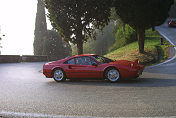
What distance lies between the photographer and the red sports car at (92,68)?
31.7 ft

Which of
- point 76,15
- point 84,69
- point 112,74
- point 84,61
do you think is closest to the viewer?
point 112,74

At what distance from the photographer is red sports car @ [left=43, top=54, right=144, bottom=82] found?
9656 millimetres

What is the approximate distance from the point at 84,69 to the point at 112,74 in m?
1.26

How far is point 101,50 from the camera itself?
71.8 m

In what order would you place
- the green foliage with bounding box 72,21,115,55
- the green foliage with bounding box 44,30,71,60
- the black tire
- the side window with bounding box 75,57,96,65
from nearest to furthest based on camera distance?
the black tire, the side window with bounding box 75,57,96,65, the green foliage with bounding box 44,30,71,60, the green foliage with bounding box 72,21,115,55

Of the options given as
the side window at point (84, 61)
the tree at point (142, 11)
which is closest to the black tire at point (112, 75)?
the side window at point (84, 61)

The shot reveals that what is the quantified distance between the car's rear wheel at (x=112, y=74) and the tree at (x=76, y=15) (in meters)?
10.2

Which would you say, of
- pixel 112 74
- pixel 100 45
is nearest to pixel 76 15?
→ pixel 112 74

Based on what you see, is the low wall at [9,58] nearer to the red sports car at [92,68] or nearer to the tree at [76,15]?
the tree at [76,15]

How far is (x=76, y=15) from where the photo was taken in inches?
764

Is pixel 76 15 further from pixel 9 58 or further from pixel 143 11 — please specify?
pixel 9 58

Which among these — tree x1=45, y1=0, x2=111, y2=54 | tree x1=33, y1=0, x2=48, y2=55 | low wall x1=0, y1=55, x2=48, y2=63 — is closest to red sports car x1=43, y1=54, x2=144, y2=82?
tree x1=45, y1=0, x2=111, y2=54

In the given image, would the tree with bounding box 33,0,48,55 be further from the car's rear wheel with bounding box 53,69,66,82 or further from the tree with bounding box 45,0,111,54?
the car's rear wheel with bounding box 53,69,66,82

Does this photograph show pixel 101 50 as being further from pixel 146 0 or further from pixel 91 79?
pixel 91 79
